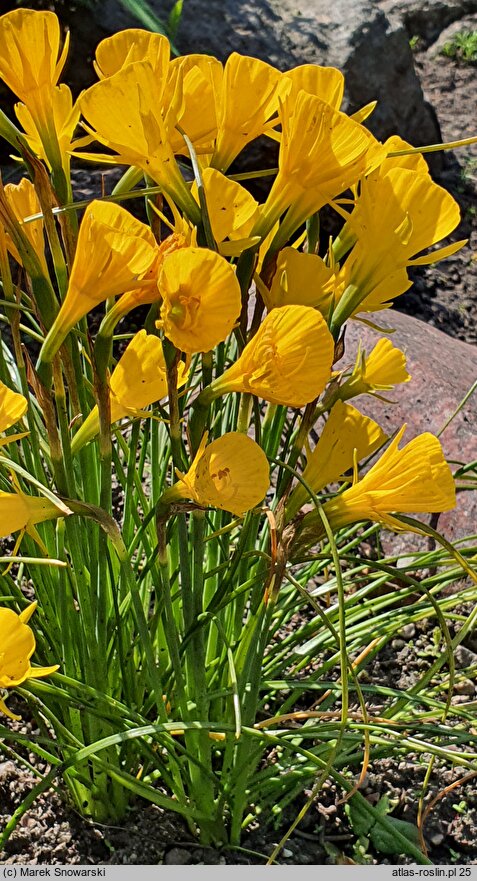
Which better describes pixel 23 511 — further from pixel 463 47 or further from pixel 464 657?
pixel 463 47

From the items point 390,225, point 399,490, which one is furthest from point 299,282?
point 399,490

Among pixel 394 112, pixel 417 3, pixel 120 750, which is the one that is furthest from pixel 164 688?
pixel 417 3

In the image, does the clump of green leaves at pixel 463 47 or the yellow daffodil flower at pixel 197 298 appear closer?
the yellow daffodil flower at pixel 197 298

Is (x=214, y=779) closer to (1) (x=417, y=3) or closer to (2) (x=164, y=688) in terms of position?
(2) (x=164, y=688)

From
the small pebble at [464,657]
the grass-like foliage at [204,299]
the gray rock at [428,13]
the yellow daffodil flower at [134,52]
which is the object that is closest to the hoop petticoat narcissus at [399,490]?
the grass-like foliage at [204,299]

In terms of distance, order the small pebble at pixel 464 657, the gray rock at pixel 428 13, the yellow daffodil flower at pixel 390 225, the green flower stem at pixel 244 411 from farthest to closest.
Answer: the gray rock at pixel 428 13, the small pebble at pixel 464 657, the green flower stem at pixel 244 411, the yellow daffodil flower at pixel 390 225

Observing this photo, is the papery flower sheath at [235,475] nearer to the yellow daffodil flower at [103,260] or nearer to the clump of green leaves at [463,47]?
the yellow daffodil flower at [103,260]
